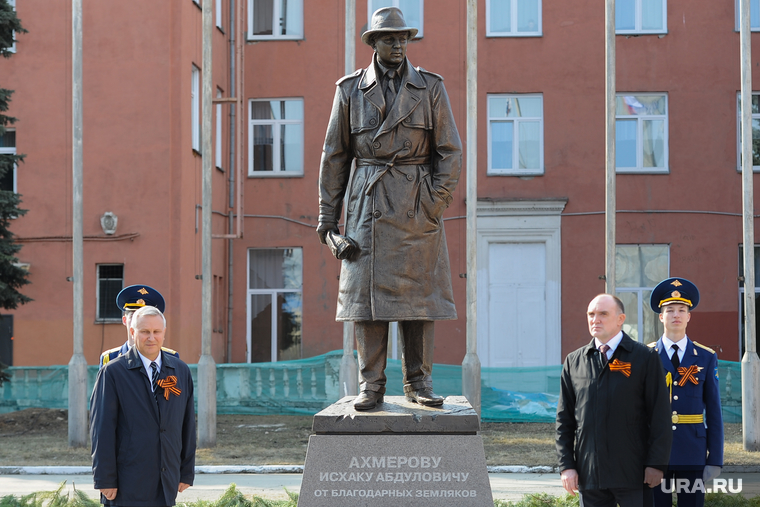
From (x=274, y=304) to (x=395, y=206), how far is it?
56.4 ft

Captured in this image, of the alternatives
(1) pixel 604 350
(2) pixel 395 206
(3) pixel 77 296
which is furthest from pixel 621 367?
(3) pixel 77 296

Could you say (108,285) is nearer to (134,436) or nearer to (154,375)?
(154,375)

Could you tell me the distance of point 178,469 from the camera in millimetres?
5133

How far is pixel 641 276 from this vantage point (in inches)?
862

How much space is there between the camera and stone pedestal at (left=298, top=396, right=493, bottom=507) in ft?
17.5

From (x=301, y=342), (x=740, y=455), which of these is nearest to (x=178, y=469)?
(x=740, y=455)

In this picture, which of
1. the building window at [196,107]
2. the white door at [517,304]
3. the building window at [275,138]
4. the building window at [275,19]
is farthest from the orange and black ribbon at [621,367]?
the building window at [275,19]

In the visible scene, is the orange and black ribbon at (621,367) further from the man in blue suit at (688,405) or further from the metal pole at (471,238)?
the metal pole at (471,238)

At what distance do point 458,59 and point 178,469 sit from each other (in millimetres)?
17640

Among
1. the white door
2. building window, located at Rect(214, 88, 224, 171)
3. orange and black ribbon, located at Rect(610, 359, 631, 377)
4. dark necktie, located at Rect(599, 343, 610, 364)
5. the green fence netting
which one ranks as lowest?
the green fence netting

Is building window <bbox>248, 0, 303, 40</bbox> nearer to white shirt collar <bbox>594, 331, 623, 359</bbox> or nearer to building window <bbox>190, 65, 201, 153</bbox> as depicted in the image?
building window <bbox>190, 65, 201, 153</bbox>

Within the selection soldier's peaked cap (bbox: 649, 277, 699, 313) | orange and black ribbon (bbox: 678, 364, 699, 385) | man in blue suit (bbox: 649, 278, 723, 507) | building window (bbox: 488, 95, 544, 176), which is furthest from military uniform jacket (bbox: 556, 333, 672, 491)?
building window (bbox: 488, 95, 544, 176)

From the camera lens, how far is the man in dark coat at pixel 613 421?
4910 mm

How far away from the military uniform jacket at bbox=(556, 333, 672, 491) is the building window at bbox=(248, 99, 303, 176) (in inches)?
700
